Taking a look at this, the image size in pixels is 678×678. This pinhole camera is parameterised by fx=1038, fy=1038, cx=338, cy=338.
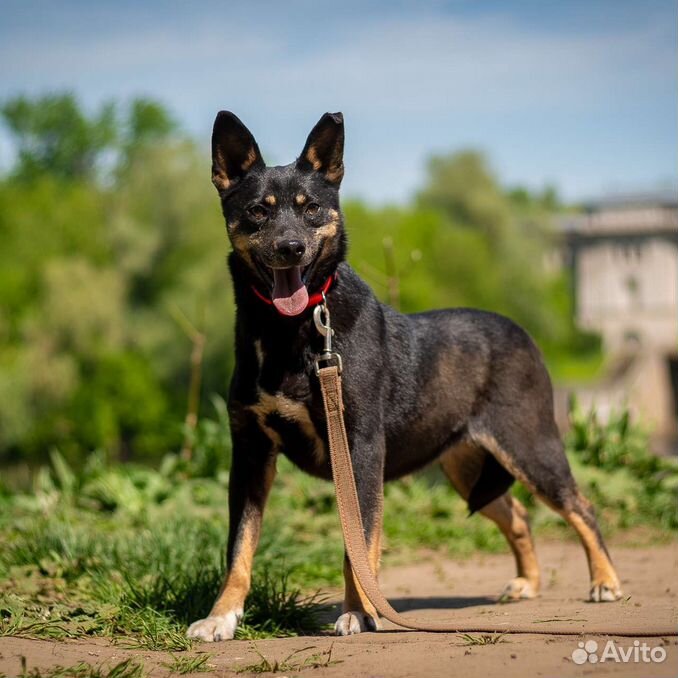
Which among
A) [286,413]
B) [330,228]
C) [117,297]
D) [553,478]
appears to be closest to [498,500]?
[553,478]

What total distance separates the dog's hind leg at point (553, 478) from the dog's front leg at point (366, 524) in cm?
108

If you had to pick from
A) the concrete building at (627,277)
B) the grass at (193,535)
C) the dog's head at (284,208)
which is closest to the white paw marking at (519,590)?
the grass at (193,535)

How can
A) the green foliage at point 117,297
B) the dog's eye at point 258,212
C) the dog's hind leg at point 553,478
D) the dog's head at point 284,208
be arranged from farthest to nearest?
the green foliage at point 117,297 → the dog's hind leg at point 553,478 → the dog's eye at point 258,212 → the dog's head at point 284,208

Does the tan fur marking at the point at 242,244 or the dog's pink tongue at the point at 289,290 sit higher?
the tan fur marking at the point at 242,244

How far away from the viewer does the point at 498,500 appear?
7.01 meters

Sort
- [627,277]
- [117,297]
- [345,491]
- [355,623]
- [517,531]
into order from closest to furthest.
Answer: [355,623], [345,491], [517,531], [117,297], [627,277]

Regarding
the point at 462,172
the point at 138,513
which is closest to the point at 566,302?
the point at 462,172

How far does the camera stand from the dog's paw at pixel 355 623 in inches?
201

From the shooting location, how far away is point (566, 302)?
289 ft

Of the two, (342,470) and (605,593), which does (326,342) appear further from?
(605,593)

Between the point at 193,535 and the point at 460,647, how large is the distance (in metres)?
3.30

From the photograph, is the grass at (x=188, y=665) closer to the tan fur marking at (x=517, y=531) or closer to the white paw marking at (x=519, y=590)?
the white paw marking at (x=519, y=590)

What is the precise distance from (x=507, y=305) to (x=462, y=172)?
9852 millimetres

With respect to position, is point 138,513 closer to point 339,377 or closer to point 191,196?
point 339,377
